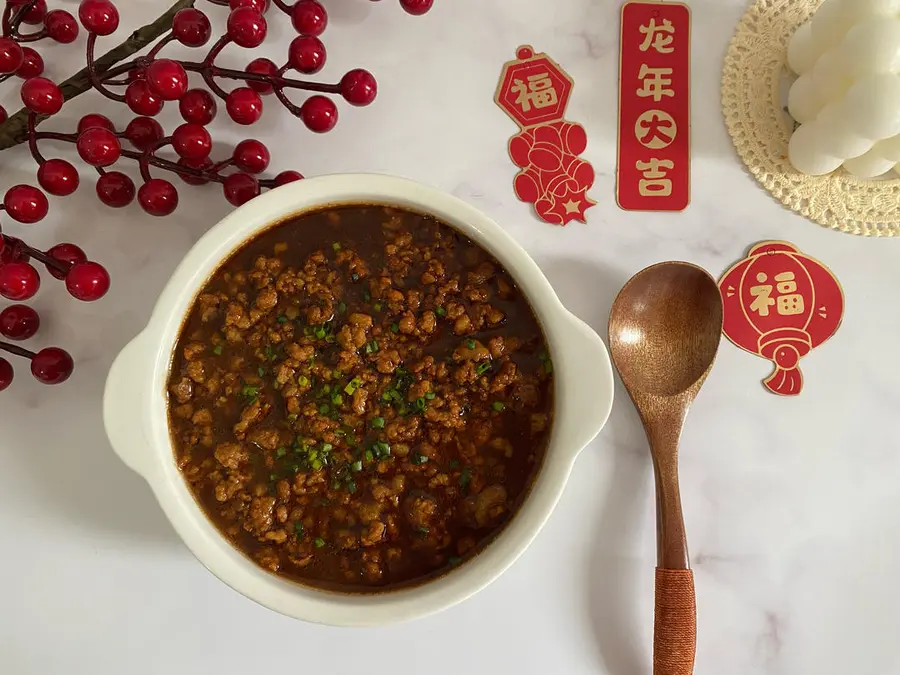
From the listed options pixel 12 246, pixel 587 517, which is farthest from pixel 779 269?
pixel 12 246

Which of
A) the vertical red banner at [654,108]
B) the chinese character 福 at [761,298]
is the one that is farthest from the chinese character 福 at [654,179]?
the chinese character 福 at [761,298]

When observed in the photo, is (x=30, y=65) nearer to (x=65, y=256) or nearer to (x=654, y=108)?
(x=65, y=256)

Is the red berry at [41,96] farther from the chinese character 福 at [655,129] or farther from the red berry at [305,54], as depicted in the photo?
the chinese character 福 at [655,129]

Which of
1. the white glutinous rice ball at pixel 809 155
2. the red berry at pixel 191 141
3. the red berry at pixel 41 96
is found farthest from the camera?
the white glutinous rice ball at pixel 809 155

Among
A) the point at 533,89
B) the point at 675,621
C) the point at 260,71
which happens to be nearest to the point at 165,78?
the point at 260,71

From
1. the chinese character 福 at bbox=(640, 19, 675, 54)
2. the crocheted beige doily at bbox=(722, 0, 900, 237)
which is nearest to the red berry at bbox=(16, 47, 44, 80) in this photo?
the chinese character 福 at bbox=(640, 19, 675, 54)

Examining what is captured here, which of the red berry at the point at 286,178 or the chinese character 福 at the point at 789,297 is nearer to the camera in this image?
the red berry at the point at 286,178
